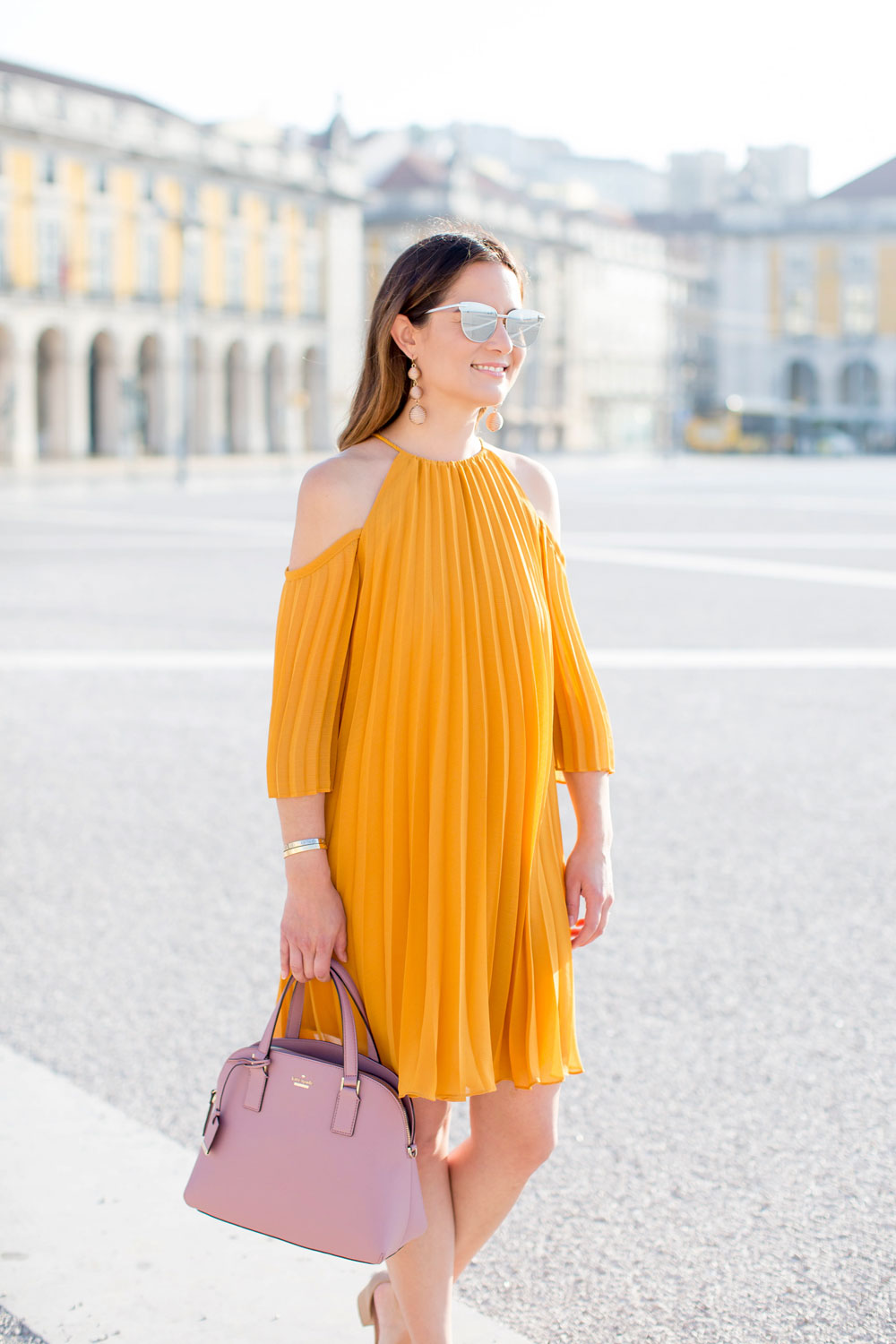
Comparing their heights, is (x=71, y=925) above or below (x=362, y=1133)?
below

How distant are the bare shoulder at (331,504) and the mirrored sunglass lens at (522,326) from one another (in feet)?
0.88

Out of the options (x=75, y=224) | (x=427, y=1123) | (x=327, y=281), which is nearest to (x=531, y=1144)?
(x=427, y=1123)

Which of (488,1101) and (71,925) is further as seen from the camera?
(71,925)

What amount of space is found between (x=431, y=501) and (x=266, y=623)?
8301mm

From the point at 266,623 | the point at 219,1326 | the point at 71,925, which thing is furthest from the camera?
the point at 266,623

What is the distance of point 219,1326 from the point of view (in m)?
2.38

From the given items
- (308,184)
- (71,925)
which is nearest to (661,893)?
(71,925)

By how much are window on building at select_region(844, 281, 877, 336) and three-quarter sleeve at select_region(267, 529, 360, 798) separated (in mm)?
91599

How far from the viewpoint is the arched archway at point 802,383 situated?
90250mm

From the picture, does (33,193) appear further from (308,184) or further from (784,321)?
(784,321)

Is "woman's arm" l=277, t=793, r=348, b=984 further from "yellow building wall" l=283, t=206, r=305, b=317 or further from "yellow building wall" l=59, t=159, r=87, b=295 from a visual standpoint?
"yellow building wall" l=283, t=206, r=305, b=317

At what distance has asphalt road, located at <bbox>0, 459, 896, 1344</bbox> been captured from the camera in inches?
103

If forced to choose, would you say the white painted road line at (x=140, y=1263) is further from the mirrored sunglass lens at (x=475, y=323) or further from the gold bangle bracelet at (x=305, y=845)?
the mirrored sunglass lens at (x=475, y=323)

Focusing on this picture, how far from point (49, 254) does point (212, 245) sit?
9.16 m
